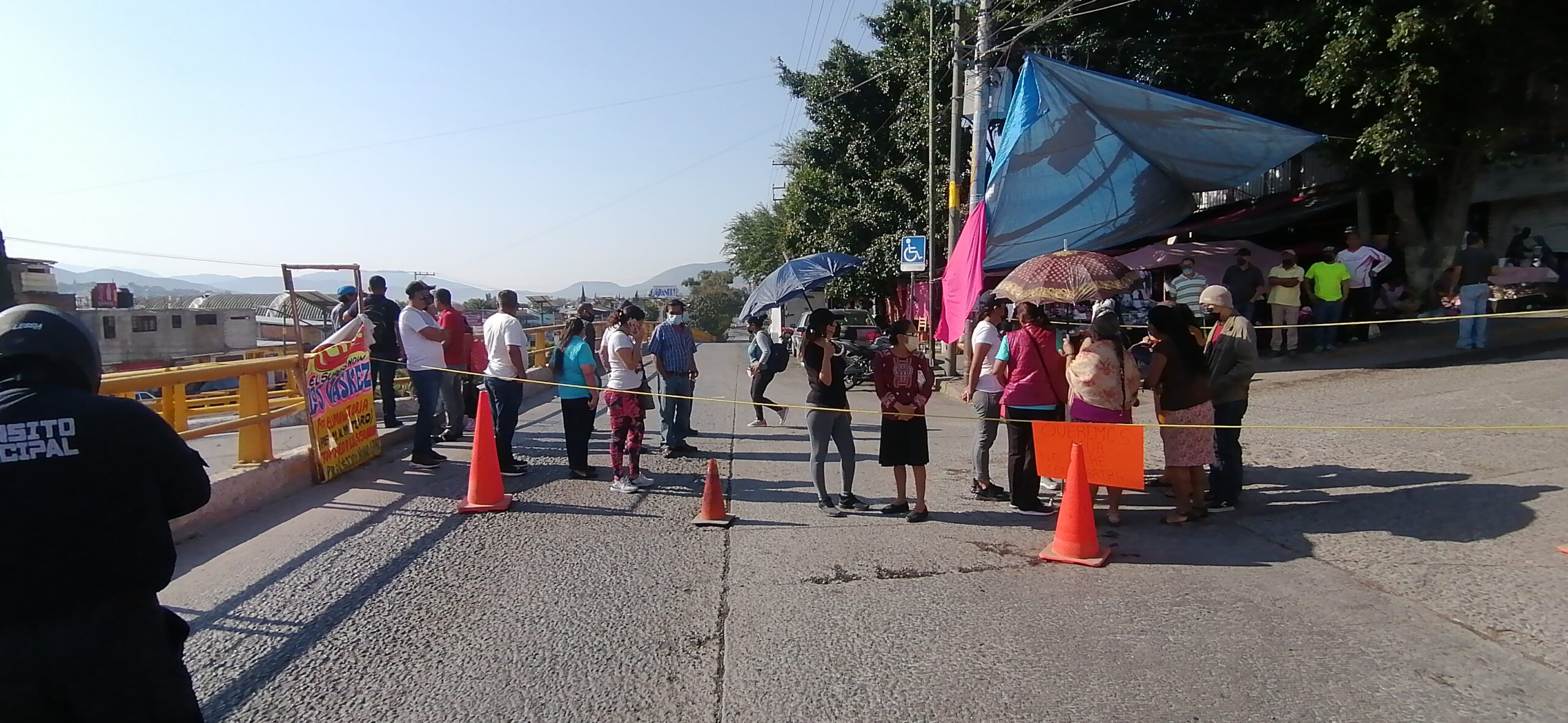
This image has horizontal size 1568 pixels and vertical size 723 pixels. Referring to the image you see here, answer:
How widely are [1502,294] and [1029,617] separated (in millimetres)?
11843

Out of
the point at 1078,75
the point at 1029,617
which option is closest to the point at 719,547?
the point at 1029,617

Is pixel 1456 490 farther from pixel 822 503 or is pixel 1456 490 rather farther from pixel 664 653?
pixel 664 653

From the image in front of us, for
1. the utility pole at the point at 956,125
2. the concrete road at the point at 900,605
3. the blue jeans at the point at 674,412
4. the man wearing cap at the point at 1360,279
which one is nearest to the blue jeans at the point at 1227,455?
the concrete road at the point at 900,605

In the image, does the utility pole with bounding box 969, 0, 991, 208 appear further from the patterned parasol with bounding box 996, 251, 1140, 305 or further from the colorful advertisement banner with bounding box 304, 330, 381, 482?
the colorful advertisement banner with bounding box 304, 330, 381, 482

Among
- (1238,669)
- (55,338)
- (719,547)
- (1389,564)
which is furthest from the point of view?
(719,547)

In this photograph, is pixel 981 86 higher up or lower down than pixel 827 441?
higher up

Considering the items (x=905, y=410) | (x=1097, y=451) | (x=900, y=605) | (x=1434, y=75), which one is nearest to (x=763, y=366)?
(x=905, y=410)

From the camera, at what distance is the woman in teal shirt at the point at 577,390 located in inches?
305

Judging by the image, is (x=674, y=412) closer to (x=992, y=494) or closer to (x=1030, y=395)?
(x=992, y=494)

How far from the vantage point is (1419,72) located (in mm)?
10781

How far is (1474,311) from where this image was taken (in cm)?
1127

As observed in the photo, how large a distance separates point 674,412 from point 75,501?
23.4 feet

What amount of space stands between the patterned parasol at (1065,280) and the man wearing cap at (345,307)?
6828 mm

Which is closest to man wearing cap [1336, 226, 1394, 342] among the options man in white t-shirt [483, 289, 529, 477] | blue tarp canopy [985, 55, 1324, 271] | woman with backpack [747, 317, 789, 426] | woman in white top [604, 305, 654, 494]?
blue tarp canopy [985, 55, 1324, 271]
